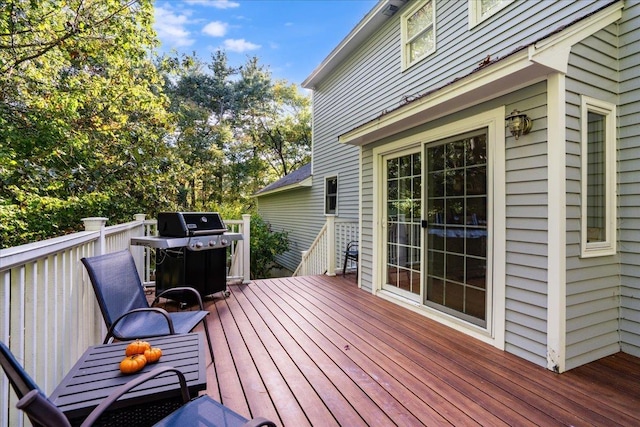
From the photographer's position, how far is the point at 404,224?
4414 mm

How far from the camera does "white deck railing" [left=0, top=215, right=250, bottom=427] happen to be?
137 cm

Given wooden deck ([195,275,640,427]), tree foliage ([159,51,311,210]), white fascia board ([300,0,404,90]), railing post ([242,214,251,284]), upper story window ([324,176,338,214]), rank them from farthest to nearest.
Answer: tree foliage ([159,51,311,210]) → upper story window ([324,176,338,214]) → white fascia board ([300,0,404,90]) → railing post ([242,214,251,284]) → wooden deck ([195,275,640,427])

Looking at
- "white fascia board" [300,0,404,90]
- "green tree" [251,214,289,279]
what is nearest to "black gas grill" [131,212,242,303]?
"green tree" [251,214,289,279]

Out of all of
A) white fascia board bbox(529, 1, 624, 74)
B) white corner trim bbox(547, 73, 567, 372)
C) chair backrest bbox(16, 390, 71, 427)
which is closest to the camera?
chair backrest bbox(16, 390, 71, 427)

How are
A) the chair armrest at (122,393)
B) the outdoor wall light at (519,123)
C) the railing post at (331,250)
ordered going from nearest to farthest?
the chair armrest at (122,393) < the outdoor wall light at (519,123) < the railing post at (331,250)

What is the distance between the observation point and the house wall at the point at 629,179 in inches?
113

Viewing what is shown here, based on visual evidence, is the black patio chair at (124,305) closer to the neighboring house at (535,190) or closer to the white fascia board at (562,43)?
the neighboring house at (535,190)

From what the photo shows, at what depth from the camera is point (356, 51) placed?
791 cm

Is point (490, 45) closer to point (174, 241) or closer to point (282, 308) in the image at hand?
point (282, 308)

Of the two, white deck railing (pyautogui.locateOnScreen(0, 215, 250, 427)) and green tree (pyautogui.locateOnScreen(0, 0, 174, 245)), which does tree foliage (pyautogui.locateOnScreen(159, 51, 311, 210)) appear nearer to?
green tree (pyautogui.locateOnScreen(0, 0, 174, 245))

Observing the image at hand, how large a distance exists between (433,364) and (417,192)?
2.19 meters

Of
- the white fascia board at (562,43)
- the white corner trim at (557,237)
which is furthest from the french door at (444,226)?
the white fascia board at (562,43)

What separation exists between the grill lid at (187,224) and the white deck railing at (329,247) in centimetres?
242

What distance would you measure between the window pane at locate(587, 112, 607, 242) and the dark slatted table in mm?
3361
